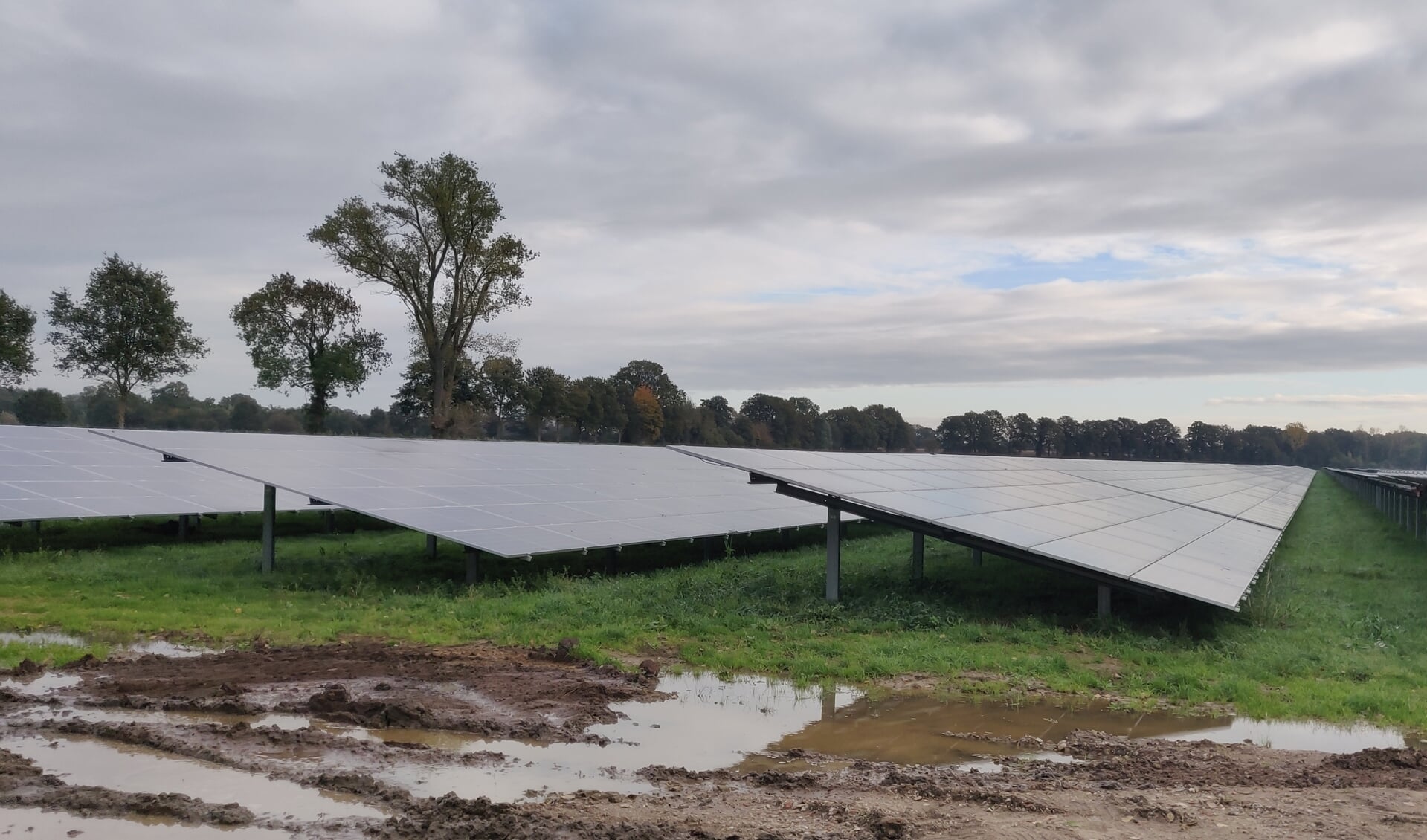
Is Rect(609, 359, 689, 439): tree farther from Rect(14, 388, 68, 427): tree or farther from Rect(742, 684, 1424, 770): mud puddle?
Rect(742, 684, 1424, 770): mud puddle

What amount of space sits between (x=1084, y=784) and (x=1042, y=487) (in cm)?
1866

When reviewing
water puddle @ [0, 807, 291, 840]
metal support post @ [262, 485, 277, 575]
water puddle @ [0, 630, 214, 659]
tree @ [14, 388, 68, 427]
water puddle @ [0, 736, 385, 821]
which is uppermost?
tree @ [14, 388, 68, 427]

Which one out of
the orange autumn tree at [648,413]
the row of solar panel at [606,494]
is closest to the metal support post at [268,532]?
the row of solar panel at [606,494]

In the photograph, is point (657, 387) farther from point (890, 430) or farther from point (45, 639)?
point (45, 639)

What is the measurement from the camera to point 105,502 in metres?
20.3

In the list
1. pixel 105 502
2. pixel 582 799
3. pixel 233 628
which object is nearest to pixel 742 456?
pixel 233 628

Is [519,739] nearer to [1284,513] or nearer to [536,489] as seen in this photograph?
[536,489]

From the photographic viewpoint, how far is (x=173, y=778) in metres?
7.14

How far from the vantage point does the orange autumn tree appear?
94.8 meters

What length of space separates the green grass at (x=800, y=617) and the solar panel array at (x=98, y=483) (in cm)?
93

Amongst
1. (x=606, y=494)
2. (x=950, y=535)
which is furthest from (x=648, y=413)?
(x=950, y=535)

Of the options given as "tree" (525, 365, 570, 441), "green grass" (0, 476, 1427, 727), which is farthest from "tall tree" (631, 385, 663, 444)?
"green grass" (0, 476, 1427, 727)

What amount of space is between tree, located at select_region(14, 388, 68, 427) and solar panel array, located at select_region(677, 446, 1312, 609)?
50165 millimetres

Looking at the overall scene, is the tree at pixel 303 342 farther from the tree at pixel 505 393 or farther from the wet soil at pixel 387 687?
the wet soil at pixel 387 687
